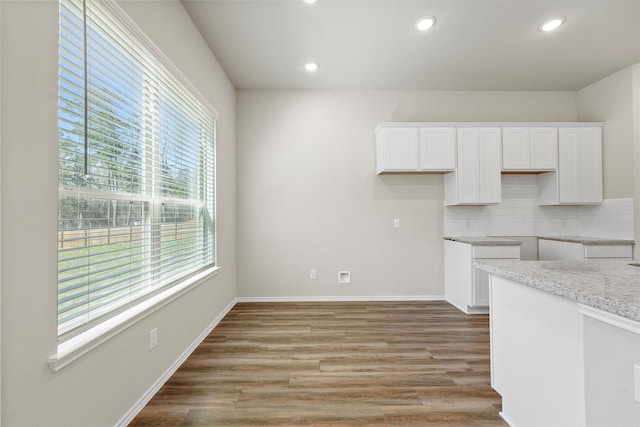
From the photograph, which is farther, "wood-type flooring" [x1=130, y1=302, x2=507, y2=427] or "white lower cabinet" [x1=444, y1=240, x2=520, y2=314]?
"white lower cabinet" [x1=444, y1=240, x2=520, y2=314]

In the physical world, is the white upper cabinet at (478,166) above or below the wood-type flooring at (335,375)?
above

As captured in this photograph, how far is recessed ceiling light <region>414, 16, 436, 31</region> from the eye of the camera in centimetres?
259

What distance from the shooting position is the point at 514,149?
3.70 m

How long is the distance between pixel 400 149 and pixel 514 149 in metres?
1.42

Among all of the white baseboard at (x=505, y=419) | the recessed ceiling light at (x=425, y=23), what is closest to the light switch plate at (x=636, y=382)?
the white baseboard at (x=505, y=419)

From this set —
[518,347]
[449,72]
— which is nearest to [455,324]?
[518,347]

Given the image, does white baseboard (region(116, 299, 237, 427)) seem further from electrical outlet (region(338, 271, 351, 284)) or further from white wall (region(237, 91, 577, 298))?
electrical outlet (region(338, 271, 351, 284))

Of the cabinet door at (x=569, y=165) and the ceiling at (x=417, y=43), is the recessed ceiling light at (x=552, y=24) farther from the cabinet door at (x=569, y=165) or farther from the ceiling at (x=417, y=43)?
the cabinet door at (x=569, y=165)

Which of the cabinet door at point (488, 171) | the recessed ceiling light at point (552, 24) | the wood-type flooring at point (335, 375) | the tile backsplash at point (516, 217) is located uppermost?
the recessed ceiling light at point (552, 24)

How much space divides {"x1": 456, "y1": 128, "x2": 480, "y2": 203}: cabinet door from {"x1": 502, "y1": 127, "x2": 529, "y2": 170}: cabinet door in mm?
367

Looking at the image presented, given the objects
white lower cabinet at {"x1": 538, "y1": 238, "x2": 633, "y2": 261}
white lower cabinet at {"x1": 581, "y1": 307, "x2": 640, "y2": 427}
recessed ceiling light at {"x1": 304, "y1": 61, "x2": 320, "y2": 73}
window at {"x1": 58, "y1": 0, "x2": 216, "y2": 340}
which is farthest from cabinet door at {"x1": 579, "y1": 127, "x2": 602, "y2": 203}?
window at {"x1": 58, "y1": 0, "x2": 216, "y2": 340}

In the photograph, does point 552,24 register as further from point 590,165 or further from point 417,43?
point 590,165

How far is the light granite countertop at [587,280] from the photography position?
0.93 metres

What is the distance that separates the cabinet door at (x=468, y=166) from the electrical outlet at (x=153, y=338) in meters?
3.46
